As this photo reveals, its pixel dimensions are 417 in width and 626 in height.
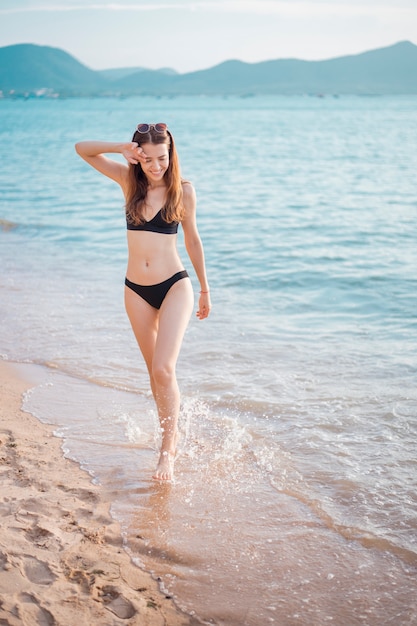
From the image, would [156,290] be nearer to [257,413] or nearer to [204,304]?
[204,304]

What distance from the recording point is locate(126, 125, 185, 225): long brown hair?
14.5 feet

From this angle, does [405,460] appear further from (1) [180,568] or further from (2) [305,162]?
(2) [305,162]

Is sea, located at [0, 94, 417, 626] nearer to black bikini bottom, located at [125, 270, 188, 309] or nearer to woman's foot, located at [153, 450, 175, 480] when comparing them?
woman's foot, located at [153, 450, 175, 480]

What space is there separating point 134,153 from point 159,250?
66cm

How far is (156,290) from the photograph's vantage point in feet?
15.3

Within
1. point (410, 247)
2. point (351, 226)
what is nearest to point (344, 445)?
point (410, 247)

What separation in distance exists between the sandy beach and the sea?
0.14 meters

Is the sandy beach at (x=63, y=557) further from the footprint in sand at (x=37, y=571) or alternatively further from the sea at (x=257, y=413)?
the sea at (x=257, y=413)

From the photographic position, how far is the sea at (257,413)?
3689mm

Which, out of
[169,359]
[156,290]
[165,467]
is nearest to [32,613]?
[165,467]

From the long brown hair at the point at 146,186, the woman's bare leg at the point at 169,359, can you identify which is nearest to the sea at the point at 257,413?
the woman's bare leg at the point at 169,359

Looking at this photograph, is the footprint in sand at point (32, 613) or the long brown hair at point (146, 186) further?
the long brown hair at point (146, 186)

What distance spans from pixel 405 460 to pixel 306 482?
33.3 inches

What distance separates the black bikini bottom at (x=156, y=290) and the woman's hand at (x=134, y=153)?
0.79 m
